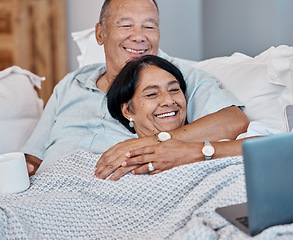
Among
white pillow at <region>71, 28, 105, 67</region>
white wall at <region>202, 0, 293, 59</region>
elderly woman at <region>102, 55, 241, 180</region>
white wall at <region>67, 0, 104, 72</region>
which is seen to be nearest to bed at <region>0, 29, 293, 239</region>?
elderly woman at <region>102, 55, 241, 180</region>

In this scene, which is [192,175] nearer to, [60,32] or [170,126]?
[170,126]

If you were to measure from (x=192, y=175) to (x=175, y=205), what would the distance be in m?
0.10

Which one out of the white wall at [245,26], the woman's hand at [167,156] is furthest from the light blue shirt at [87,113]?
the white wall at [245,26]

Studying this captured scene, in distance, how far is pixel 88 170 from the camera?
1.37 m

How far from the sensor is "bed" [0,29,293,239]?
1.00m

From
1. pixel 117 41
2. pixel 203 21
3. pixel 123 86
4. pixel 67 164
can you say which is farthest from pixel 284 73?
pixel 203 21

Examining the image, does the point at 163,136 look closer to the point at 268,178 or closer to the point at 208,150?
the point at 208,150

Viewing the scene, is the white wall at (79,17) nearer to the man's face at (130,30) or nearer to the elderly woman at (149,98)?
the man's face at (130,30)

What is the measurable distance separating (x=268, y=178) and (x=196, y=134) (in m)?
0.72

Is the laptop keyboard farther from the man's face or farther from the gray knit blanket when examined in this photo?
the man's face

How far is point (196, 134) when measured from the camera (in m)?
1.47

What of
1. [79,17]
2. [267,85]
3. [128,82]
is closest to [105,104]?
[128,82]

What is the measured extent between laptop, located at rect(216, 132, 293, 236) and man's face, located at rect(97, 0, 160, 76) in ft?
3.72

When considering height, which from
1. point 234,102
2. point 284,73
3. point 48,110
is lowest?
point 48,110
